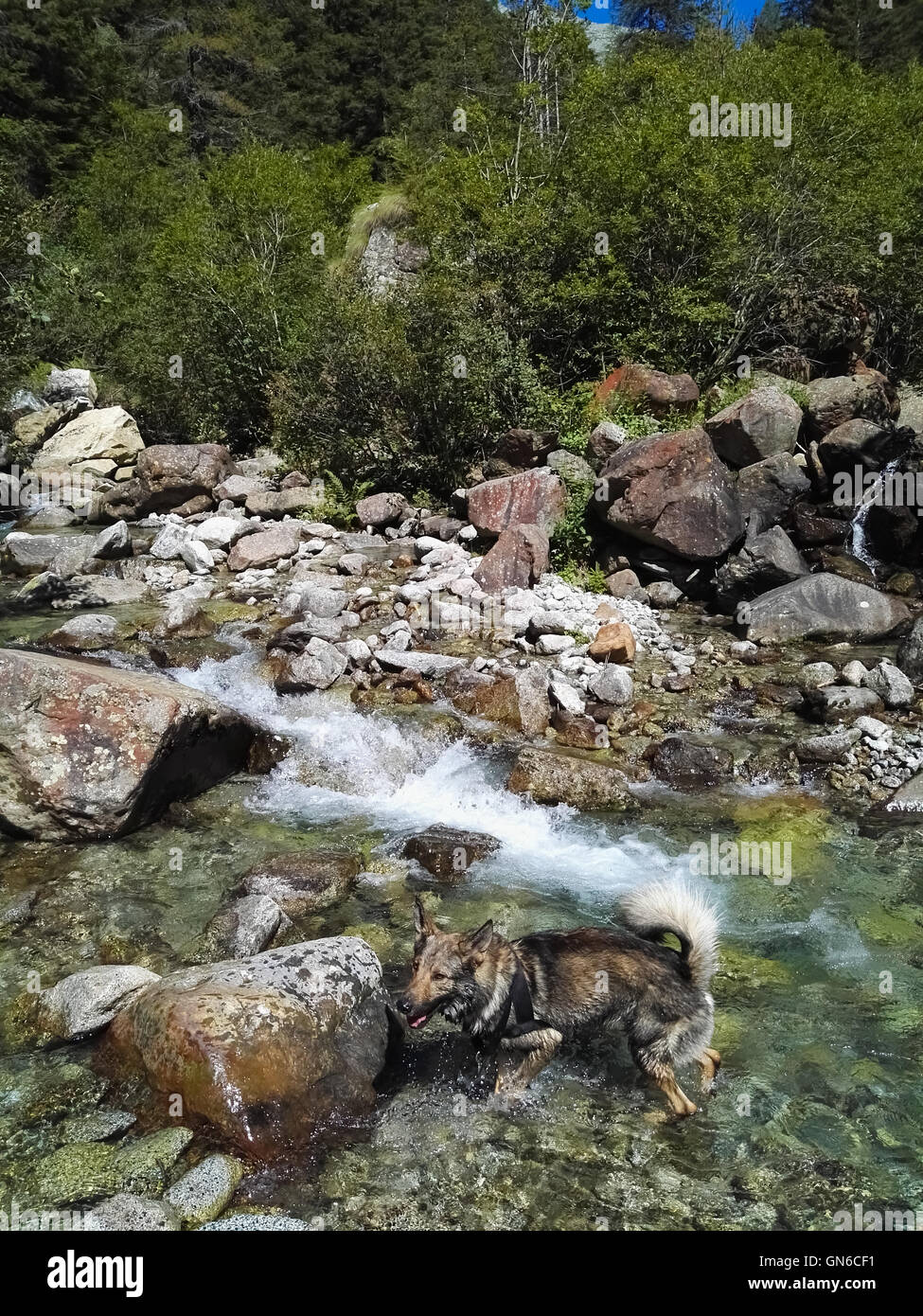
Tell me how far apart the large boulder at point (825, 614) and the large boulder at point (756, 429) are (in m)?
4.16

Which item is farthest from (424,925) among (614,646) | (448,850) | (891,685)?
(891,685)

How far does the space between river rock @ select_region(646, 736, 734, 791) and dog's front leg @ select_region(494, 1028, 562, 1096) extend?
202 inches

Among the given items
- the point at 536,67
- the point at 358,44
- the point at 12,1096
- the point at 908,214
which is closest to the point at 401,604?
the point at 12,1096

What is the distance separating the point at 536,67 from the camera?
26609mm

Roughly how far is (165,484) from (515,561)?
10619 millimetres

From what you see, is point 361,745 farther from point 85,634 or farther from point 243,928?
point 85,634

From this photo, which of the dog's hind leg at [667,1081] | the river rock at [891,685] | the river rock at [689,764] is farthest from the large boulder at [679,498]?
the dog's hind leg at [667,1081]

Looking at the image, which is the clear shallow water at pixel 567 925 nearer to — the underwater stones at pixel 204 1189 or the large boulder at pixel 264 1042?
the underwater stones at pixel 204 1189

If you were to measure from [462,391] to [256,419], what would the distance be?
9.62 m

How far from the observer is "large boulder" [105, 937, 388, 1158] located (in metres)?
5.00

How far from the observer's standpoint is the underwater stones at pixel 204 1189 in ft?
14.7

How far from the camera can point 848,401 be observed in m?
17.5

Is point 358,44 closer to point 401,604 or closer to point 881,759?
point 401,604

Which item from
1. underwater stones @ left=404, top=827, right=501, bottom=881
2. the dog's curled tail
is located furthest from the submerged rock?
the dog's curled tail
